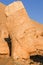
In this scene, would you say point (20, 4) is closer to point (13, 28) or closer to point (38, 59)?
point (13, 28)

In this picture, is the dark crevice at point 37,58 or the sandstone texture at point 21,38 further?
the dark crevice at point 37,58

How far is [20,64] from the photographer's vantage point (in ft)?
44.4

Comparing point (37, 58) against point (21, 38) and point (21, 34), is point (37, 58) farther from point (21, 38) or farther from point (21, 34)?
point (21, 34)

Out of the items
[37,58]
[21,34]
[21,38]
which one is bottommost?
[37,58]

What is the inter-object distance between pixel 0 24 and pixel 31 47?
818 centimetres

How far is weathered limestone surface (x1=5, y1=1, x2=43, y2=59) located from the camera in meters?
14.6

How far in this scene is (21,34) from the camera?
1478cm

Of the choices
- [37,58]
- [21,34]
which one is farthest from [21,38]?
[37,58]

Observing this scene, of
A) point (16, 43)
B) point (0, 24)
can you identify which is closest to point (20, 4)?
point (16, 43)

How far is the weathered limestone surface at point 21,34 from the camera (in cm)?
1461

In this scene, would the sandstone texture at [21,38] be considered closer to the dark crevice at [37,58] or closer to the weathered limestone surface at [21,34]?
the weathered limestone surface at [21,34]

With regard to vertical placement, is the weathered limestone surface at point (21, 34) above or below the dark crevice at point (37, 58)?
above

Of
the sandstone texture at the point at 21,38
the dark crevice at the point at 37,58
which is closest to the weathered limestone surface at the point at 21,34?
the sandstone texture at the point at 21,38

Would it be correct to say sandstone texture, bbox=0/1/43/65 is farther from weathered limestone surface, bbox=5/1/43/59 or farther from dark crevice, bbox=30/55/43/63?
dark crevice, bbox=30/55/43/63
